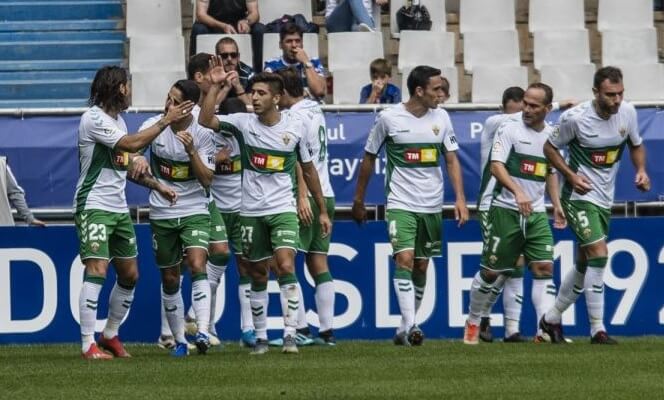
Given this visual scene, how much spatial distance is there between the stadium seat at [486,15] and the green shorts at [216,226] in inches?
277

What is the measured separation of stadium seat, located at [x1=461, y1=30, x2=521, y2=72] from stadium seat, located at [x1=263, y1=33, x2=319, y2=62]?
1.90 m

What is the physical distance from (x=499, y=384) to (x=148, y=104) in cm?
929

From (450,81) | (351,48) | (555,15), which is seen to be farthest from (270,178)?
(555,15)

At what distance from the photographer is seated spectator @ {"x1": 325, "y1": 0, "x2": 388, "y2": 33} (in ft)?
66.7

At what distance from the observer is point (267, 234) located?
1355 cm

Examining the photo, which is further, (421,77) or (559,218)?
(559,218)

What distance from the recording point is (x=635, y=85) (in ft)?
65.1

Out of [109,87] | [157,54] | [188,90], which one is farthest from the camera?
[157,54]

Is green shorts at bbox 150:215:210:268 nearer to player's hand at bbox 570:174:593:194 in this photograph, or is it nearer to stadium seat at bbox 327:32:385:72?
player's hand at bbox 570:174:593:194

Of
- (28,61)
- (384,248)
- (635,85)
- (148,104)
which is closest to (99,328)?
(384,248)

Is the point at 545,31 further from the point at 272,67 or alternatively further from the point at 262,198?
the point at 262,198

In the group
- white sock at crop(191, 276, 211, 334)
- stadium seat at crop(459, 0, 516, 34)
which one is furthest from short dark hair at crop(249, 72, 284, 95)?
stadium seat at crop(459, 0, 516, 34)

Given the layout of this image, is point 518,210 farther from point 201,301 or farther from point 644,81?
point 644,81

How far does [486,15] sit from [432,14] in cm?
67
